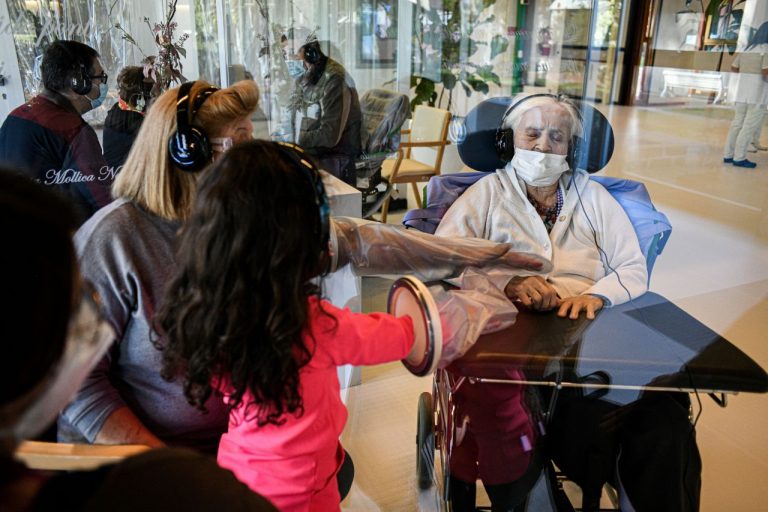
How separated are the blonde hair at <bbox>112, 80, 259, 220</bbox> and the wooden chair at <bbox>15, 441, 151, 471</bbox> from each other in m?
0.51

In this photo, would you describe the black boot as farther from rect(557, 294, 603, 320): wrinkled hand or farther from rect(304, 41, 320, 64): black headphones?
rect(304, 41, 320, 64): black headphones

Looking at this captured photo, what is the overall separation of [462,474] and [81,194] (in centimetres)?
187

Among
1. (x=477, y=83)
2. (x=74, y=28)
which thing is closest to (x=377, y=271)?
(x=74, y=28)

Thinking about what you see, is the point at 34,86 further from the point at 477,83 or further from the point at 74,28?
the point at 477,83

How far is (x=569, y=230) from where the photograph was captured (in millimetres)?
1649

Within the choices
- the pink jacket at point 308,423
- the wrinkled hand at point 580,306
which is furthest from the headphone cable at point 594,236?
the pink jacket at point 308,423

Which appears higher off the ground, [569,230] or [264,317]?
[264,317]

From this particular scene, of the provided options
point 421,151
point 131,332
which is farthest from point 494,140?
point 421,151

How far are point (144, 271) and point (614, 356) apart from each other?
0.94 metres

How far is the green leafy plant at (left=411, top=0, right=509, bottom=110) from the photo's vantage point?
13.9 ft

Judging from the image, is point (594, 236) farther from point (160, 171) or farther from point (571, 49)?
point (571, 49)

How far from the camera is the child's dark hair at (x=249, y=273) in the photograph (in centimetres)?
79

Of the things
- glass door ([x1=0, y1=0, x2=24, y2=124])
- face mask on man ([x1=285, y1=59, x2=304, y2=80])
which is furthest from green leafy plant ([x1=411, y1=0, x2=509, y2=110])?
glass door ([x1=0, y1=0, x2=24, y2=124])

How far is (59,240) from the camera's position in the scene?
45 cm
